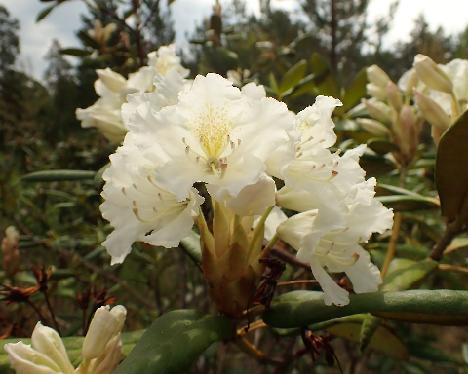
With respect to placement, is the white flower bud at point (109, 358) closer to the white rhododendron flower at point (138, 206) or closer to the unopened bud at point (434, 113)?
the white rhododendron flower at point (138, 206)

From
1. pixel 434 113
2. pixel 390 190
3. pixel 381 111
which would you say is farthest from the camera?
pixel 381 111

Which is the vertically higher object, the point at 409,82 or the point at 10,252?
the point at 409,82

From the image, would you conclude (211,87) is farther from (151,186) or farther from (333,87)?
(333,87)

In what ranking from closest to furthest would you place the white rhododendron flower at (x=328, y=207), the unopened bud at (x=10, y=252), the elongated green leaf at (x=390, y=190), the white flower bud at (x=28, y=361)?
the white flower bud at (x=28, y=361), the white rhododendron flower at (x=328, y=207), the elongated green leaf at (x=390, y=190), the unopened bud at (x=10, y=252)

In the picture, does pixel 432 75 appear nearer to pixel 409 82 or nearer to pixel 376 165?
pixel 409 82

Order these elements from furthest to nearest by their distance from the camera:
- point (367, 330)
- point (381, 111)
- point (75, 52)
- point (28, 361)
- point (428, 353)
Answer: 1. point (428, 353)
2. point (75, 52)
3. point (381, 111)
4. point (367, 330)
5. point (28, 361)

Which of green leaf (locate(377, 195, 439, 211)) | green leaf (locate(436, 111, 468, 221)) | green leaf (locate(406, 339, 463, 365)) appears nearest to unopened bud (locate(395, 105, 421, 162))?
green leaf (locate(377, 195, 439, 211))

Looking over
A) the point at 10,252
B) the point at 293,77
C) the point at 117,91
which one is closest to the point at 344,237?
the point at 117,91

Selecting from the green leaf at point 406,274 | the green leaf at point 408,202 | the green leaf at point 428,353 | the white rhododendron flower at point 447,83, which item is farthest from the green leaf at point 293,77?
the green leaf at point 428,353
